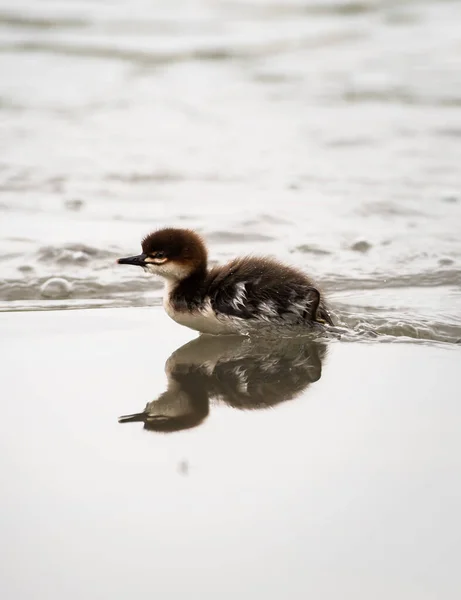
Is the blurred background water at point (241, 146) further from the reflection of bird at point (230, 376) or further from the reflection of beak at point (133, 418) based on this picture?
the reflection of beak at point (133, 418)

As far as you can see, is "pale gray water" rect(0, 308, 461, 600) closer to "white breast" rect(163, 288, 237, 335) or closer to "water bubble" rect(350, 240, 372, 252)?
"white breast" rect(163, 288, 237, 335)

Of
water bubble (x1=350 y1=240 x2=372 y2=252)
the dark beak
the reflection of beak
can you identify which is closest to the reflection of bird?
the reflection of beak

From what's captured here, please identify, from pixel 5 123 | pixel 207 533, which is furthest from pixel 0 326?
pixel 5 123

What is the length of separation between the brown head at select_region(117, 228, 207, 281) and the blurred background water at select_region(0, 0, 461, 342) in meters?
0.45

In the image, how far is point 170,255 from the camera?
5.20 m

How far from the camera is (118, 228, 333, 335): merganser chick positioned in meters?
5.05

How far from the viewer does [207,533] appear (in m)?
3.06

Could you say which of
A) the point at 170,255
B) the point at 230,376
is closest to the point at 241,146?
the point at 170,255

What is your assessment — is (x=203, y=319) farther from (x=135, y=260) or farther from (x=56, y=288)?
(x=56, y=288)

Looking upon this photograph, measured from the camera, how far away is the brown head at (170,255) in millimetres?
5195

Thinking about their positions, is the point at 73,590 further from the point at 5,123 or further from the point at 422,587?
the point at 5,123

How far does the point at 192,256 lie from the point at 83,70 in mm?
6867

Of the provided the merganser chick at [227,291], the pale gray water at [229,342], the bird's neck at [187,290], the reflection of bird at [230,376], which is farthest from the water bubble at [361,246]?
the reflection of bird at [230,376]

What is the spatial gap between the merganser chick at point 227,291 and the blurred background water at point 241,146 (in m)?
0.34
